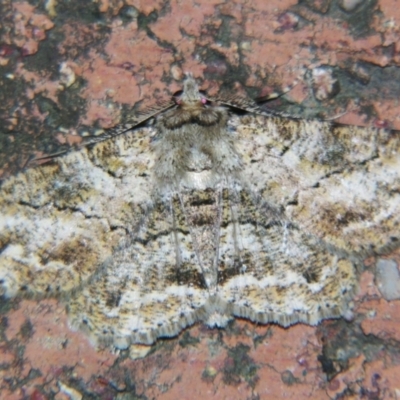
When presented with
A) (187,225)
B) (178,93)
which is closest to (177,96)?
(178,93)

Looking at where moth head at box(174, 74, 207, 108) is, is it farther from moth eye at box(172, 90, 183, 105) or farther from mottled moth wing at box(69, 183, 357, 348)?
mottled moth wing at box(69, 183, 357, 348)

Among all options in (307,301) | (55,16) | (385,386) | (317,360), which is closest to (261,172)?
(307,301)

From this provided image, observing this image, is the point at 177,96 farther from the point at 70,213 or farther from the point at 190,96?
the point at 70,213

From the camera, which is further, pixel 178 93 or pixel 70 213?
pixel 178 93

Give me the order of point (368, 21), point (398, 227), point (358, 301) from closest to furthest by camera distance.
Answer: point (398, 227), point (358, 301), point (368, 21)

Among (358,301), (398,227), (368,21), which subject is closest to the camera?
(398,227)

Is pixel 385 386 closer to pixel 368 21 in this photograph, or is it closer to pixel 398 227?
pixel 398 227

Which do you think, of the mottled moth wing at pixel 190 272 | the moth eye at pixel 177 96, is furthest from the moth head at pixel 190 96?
the mottled moth wing at pixel 190 272

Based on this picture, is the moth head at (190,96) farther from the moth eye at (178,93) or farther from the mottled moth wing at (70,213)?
the mottled moth wing at (70,213)
